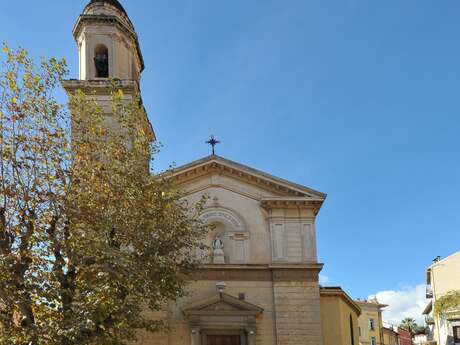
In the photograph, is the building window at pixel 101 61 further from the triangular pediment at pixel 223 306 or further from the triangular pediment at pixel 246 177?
the triangular pediment at pixel 223 306

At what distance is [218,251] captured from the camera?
1056 inches

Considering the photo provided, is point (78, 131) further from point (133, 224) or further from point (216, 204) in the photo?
point (216, 204)

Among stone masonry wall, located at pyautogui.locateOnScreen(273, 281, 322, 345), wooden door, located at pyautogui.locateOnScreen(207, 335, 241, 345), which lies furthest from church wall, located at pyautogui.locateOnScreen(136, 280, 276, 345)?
wooden door, located at pyautogui.locateOnScreen(207, 335, 241, 345)

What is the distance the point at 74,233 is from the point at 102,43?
15573mm

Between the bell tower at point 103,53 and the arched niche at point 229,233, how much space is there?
188 inches

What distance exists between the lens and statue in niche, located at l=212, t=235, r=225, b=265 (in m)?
26.7

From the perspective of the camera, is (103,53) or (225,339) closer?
(225,339)

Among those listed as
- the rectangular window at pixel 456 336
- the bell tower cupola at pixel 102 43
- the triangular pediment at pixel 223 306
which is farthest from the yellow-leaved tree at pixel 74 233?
the rectangular window at pixel 456 336

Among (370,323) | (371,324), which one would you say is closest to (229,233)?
(370,323)

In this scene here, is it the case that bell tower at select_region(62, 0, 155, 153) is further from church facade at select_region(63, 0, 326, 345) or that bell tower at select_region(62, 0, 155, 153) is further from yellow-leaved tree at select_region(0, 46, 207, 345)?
yellow-leaved tree at select_region(0, 46, 207, 345)

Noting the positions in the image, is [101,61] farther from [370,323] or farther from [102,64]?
[370,323]

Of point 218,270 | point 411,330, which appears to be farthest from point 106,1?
point 411,330

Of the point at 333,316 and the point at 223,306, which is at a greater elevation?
the point at 223,306

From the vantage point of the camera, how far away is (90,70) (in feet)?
97.1
